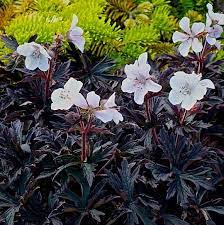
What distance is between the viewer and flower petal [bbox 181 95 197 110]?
4.20ft

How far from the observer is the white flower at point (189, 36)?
153cm

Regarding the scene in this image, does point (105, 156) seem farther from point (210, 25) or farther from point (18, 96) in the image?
point (210, 25)

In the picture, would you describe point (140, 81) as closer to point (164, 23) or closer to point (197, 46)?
point (197, 46)

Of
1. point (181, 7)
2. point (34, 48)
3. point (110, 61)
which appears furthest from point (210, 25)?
point (181, 7)

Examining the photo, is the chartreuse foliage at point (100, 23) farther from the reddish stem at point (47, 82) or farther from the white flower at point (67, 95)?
the white flower at point (67, 95)

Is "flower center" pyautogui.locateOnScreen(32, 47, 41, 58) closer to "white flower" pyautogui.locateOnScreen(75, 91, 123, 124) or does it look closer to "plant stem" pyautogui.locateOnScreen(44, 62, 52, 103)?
"plant stem" pyautogui.locateOnScreen(44, 62, 52, 103)

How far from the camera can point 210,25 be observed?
Result: 1.59 meters

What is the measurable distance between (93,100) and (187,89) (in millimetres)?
221

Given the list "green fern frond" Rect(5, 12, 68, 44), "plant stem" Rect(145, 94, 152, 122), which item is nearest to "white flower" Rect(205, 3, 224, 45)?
"plant stem" Rect(145, 94, 152, 122)

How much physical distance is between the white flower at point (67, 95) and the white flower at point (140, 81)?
148 millimetres

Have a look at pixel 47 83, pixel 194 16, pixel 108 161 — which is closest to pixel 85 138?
pixel 108 161

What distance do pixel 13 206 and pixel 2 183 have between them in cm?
7

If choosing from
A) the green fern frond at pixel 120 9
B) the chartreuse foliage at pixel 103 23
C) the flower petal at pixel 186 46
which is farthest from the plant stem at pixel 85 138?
the green fern frond at pixel 120 9

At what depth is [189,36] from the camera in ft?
5.09
